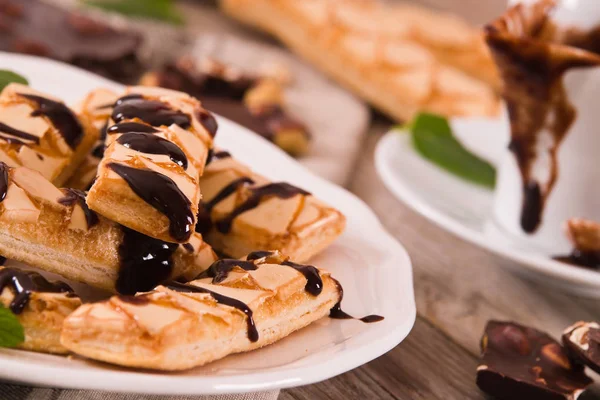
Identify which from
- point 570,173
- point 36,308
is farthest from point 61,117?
point 570,173

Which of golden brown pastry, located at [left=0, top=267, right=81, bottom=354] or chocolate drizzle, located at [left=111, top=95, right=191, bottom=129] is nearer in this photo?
golden brown pastry, located at [left=0, top=267, right=81, bottom=354]

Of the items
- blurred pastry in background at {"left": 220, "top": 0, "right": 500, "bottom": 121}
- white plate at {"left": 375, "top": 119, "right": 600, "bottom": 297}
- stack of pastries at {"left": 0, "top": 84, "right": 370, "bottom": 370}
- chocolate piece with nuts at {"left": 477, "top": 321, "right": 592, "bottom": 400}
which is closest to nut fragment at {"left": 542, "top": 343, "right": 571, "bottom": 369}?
chocolate piece with nuts at {"left": 477, "top": 321, "right": 592, "bottom": 400}

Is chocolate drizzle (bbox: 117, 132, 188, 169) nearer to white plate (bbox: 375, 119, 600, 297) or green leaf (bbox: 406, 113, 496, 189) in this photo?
white plate (bbox: 375, 119, 600, 297)

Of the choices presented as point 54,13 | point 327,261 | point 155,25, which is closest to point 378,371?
point 327,261

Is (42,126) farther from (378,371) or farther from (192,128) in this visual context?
(378,371)

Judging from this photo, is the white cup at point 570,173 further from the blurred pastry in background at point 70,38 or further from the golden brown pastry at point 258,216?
the blurred pastry in background at point 70,38

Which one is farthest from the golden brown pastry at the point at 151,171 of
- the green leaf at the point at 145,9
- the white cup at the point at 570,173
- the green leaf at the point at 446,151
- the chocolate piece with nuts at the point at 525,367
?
the green leaf at the point at 145,9
